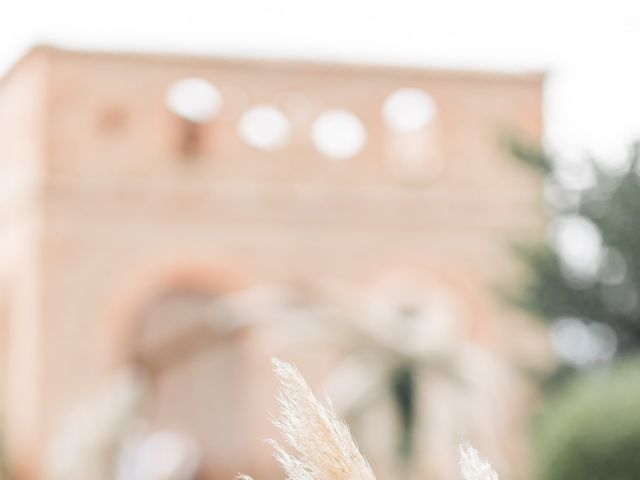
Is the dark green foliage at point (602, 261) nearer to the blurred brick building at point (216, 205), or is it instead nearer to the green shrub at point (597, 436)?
the green shrub at point (597, 436)

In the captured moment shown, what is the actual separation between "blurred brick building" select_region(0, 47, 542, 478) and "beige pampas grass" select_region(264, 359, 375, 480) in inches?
619

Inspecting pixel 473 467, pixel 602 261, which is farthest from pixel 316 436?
pixel 602 261

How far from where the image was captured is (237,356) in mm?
17766

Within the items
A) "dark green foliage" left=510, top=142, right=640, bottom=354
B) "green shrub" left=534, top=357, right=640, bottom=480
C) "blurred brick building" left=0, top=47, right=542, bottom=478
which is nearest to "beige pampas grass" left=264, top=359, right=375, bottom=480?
"green shrub" left=534, top=357, right=640, bottom=480

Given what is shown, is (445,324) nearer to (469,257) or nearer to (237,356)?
(469,257)

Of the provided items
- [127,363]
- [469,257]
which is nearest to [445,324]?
[469,257]

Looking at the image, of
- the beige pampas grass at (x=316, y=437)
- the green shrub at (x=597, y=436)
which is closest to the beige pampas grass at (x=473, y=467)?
the beige pampas grass at (x=316, y=437)

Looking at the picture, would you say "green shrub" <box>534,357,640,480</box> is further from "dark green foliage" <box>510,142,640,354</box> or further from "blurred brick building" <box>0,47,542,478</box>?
"blurred brick building" <box>0,47,542,478</box>

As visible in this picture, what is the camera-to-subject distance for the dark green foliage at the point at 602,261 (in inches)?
440

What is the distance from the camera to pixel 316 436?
3.85ft

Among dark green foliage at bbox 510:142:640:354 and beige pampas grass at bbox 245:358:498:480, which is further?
dark green foliage at bbox 510:142:640:354

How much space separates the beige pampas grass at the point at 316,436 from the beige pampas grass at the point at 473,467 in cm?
8

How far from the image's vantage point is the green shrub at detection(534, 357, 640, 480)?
7207 millimetres

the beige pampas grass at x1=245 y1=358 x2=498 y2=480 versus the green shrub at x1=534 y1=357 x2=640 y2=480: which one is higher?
the beige pampas grass at x1=245 y1=358 x2=498 y2=480
